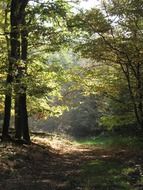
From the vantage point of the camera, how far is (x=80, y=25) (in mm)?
18828

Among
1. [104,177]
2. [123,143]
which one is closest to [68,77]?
[123,143]

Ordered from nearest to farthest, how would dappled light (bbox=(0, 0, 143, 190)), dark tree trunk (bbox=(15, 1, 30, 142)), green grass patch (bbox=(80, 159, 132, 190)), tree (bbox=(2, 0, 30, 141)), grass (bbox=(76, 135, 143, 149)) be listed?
green grass patch (bbox=(80, 159, 132, 190)), dappled light (bbox=(0, 0, 143, 190)), tree (bbox=(2, 0, 30, 141)), dark tree trunk (bbox=(15, 1, 30, 142)), grass (bbox=(76, 135, 143, 149))

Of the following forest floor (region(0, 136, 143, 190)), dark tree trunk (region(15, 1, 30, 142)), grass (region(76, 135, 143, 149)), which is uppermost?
dark tree trunk (region(15, 1, 30, 142))

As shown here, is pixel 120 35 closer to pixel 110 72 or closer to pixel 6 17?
pixel 110 72

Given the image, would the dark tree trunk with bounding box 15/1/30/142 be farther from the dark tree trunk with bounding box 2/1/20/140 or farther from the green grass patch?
the green grass patch

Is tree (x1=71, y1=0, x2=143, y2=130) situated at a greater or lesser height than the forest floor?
greater

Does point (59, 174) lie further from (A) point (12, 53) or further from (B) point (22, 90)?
(A) point (12, 53)

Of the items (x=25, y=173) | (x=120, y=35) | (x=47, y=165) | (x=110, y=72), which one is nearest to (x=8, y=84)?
(x=47, y=165)

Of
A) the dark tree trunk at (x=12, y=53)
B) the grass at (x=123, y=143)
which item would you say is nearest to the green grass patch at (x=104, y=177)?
the dark tree trunk at (x=12, y=53)

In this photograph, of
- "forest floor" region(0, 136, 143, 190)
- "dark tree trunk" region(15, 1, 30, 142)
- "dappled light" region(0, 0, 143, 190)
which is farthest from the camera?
"dark tree trunk" region(15, 1, 30, 142)

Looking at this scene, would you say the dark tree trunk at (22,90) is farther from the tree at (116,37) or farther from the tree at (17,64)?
the tree at (116,37)

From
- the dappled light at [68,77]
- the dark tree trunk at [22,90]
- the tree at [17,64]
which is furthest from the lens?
the dark tree trunk at [22,90]

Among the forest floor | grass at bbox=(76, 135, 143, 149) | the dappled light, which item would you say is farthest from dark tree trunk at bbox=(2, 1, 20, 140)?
grass at bbox=(76, 135, 143, 149)

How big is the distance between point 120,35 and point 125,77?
315 centimetres
